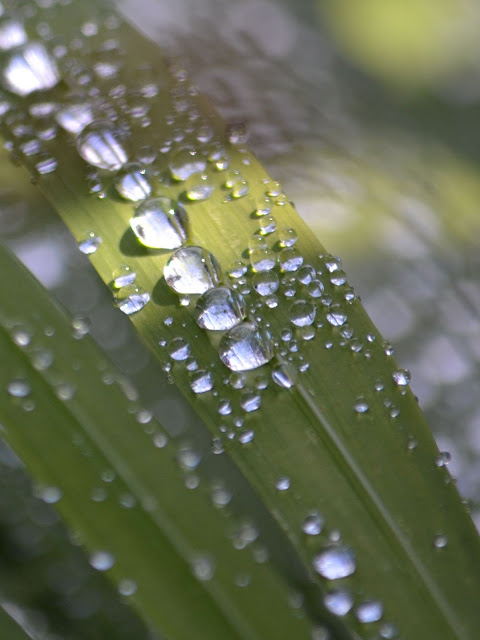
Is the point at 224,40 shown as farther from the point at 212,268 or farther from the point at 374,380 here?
the point at 374,380

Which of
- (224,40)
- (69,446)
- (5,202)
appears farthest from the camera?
(224,40)

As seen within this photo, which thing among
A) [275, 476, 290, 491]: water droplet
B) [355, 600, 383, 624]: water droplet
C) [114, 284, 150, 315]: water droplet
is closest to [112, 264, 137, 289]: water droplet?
[114, 284, 150, 315]: water droplet

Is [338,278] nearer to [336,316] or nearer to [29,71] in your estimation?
[336,316]

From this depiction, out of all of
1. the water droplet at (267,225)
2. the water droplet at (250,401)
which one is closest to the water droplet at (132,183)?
the water droplet at (267,225)

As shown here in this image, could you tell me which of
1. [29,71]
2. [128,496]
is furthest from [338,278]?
[29,71]

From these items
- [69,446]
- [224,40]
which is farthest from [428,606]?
[224,40]

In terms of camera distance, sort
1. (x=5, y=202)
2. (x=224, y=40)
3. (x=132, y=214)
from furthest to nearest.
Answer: (x=224, y=40) → (x=5, y=202) → (x=132, y=214)

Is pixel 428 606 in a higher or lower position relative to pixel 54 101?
lower
